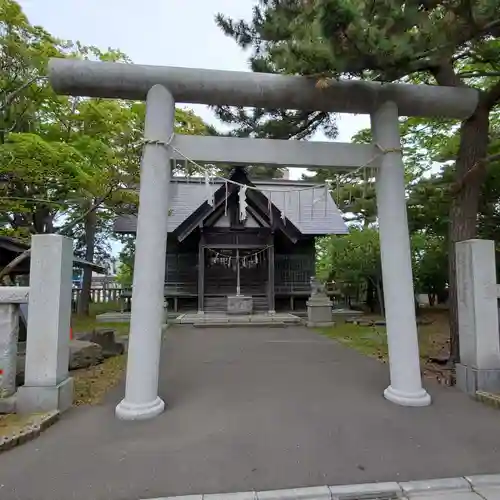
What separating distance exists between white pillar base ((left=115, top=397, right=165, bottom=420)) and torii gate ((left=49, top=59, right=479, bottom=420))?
12 millimetres

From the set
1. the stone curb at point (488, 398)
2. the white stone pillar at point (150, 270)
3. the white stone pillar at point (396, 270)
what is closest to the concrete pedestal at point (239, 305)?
the white stone pillar at point (396, 270)

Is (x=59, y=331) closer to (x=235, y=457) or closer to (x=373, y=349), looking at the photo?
(x=235, y=457)

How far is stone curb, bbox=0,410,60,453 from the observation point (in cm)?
338

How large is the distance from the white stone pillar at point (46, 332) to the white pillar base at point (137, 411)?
0.82 meters

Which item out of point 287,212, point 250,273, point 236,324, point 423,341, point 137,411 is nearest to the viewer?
point 137,411

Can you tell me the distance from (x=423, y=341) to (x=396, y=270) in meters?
5.96

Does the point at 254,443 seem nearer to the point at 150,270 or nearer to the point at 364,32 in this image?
the point at 150,270

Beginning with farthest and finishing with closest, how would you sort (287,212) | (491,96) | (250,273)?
(250,273) < (287,212) < (491,96)

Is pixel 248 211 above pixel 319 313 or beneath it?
above

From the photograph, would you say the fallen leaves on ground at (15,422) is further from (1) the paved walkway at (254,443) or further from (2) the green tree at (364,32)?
(2) the green tree at (364,32)

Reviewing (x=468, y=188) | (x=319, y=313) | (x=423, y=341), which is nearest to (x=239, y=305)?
(x=319, y=313)

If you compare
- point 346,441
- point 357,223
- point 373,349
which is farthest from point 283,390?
point 357,223

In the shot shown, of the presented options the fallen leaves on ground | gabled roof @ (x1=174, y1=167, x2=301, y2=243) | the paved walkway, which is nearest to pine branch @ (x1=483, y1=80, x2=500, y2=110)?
the paved walkway

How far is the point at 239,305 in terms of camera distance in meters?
14.9
